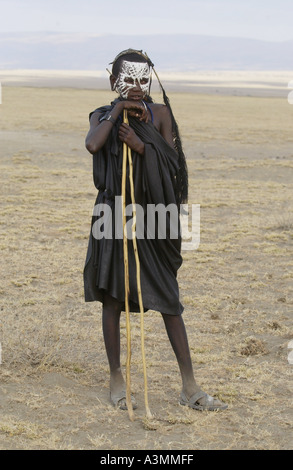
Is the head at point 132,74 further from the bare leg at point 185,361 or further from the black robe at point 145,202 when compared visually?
the bare leg at point 185,361

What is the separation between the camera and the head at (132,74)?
3.54 m

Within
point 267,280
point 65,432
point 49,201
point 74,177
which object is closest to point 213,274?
point 267,280

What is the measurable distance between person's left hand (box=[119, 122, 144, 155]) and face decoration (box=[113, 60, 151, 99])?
203 millimetres

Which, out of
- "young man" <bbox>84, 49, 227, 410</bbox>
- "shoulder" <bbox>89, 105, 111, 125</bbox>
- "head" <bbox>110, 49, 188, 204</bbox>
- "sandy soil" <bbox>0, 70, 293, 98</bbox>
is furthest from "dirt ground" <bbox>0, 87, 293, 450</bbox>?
"sandy soil" <bbox>0, 70, 293, 98</bbox>

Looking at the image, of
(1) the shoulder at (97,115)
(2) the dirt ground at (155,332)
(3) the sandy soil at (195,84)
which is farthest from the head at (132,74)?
(3) the sandy soil at (195,84)

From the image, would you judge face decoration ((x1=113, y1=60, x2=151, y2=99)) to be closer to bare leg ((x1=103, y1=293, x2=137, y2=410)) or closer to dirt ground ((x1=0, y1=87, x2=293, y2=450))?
bare leg ((x1=103, y1=293, x2=137, y2=410))

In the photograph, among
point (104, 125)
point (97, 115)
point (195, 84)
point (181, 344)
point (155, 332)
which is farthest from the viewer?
point (195, 84)

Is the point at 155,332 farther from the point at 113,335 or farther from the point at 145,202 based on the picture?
the point at 145,202

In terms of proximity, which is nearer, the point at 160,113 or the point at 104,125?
the point at 104,125

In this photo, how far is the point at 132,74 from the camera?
3.53 metres

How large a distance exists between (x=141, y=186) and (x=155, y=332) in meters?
1.89

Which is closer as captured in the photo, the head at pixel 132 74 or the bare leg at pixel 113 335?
the head at pixel 132 74

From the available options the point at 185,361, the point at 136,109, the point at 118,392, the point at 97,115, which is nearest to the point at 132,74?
the point at 136,109

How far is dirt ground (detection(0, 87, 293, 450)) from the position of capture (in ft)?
11.4
